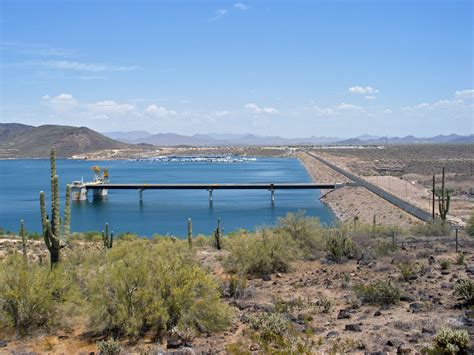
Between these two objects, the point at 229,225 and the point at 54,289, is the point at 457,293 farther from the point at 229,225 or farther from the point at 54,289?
the point at 229,225

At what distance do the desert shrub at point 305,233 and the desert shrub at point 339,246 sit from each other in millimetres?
553

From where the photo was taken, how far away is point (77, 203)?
227 feet

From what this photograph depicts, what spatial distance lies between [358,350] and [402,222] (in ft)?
107

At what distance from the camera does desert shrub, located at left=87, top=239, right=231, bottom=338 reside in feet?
38.5

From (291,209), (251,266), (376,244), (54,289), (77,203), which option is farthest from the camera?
(77,203)

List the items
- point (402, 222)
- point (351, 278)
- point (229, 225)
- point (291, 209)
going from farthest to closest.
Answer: point (291, 209), point (229, 225), point (402, 222), point (351, 278)

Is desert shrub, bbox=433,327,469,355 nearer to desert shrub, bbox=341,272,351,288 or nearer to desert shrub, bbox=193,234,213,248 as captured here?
desert shrub, bbox=341,272,351,288

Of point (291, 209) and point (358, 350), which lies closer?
point (358, 350)

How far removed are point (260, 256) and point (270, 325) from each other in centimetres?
758

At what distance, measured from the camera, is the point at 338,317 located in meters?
12.6

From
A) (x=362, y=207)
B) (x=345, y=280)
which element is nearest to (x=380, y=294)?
(x=345, y=280)

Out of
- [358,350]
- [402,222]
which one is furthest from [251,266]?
[402,222]

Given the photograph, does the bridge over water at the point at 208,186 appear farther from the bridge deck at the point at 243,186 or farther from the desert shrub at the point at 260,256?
the desert shrub at the point at 260,256

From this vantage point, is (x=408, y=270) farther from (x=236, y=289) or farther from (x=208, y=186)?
(x=208, y=186)
